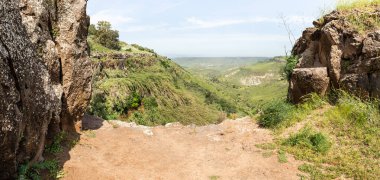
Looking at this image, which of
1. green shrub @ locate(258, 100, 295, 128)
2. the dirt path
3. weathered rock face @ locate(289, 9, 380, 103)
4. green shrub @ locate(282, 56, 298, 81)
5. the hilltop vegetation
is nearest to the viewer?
the dirt path

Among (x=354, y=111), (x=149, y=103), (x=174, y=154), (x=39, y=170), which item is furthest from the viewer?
(x=149, y=103)

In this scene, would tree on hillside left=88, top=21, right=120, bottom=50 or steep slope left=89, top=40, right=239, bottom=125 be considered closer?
steep slope left=89, top=40, right=239, bottom=125

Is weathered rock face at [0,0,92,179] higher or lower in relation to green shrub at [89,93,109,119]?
higher

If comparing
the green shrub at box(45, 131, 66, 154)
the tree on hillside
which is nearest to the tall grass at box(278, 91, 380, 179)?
the green shrub at box(45, 131, 66, 154)

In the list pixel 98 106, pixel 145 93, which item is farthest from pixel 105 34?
pixel 98 106

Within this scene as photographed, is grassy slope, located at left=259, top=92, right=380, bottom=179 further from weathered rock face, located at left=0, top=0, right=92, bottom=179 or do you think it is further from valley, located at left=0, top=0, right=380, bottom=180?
weathered rock face, located at left=0, top=0, right=92, bottom=179

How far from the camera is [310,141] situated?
13617mm

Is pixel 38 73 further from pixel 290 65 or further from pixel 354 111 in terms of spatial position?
pixel 290 65

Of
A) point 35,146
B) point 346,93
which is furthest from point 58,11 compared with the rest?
point 346,93

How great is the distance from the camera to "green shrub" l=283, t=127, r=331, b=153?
13031 mm

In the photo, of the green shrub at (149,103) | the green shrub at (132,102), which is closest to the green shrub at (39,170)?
the green shrub at (132,102)

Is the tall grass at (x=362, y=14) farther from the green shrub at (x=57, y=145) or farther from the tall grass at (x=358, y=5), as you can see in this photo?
the green shrub at (x=57, y=145)

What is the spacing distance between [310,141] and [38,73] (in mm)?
9961

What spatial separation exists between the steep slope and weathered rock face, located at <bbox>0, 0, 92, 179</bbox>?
756cm
